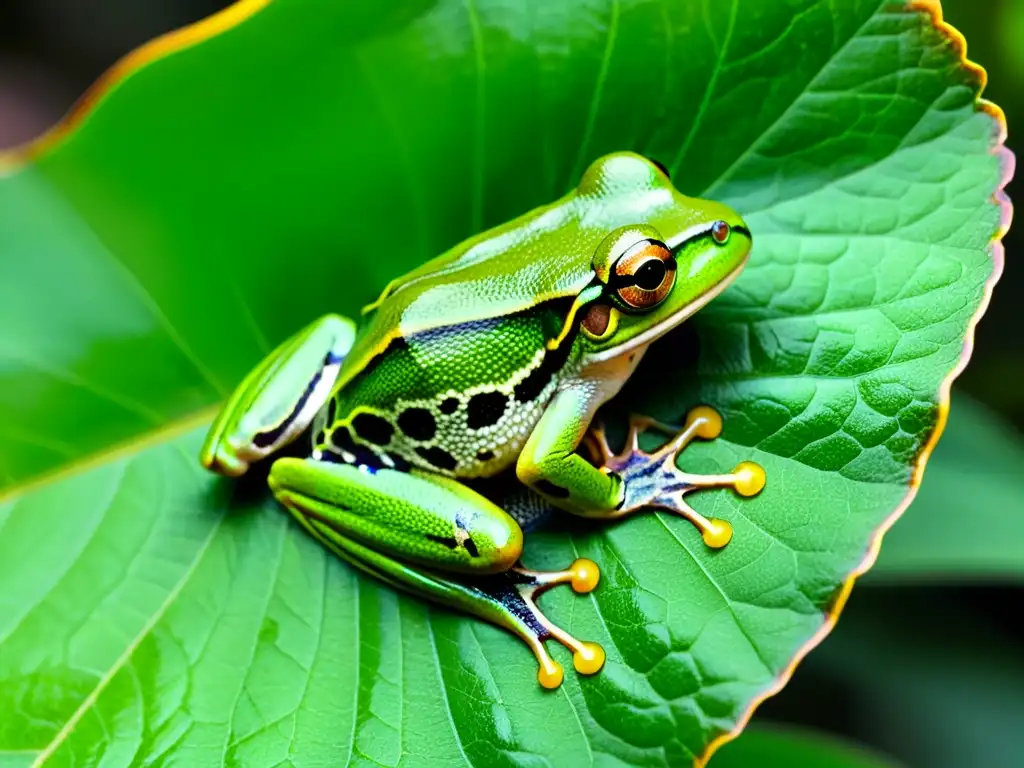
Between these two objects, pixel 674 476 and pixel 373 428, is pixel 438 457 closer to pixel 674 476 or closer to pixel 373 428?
pixel 373 428

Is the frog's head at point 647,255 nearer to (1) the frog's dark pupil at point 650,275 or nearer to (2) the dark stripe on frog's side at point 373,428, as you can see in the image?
(1) the frog's dark pupil at point 650,275

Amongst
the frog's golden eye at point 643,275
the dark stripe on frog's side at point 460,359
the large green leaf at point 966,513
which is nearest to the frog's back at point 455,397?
the dark stripe on frog's side at point 460,359

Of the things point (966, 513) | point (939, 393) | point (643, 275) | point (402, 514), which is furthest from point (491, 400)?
point (966, 513)

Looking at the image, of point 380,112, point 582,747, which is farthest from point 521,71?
point 582,747

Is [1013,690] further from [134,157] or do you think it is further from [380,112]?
[134,157]

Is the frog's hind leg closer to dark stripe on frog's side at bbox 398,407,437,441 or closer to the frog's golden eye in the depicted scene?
dark stripe on frog's side at bbox 398,407,437,441

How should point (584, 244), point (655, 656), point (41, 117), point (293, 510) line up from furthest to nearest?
point (41, 117)
point (293, 510)
point (584, 244)
point (655, 656)
